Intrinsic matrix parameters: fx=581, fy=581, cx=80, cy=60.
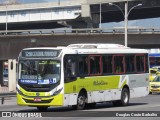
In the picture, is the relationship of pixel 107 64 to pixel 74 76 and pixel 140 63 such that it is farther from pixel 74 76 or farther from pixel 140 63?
pixel 140 63

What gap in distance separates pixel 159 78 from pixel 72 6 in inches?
2475

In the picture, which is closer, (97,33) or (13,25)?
(97,33)

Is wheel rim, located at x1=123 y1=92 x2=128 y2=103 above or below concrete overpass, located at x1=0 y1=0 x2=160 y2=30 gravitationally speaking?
below

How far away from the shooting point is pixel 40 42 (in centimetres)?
7394

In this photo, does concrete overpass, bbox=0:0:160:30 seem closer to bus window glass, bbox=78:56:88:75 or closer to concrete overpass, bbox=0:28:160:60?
concrete overpass, bbox=0:28:160:60

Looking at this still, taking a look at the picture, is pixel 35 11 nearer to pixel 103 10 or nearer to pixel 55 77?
pixel 103 10

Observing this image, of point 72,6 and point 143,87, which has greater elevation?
point 72,6

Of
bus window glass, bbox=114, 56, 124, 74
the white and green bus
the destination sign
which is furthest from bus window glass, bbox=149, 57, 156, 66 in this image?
the destination sign

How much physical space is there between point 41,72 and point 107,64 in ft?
14.3

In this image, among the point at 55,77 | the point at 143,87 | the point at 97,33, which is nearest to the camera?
the point at 55,77

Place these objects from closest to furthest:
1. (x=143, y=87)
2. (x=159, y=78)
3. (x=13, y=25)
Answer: (x=143, y=87) < (x=159, y=78) < (x=13, y=25)

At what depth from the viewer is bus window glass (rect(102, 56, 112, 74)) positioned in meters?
27.3

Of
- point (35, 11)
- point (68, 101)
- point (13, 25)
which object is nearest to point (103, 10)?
point (35, 11)

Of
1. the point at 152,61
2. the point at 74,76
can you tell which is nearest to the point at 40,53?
the point at 74,76
